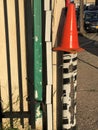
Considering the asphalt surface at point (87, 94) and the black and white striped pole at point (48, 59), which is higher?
the black and white striped pole at point (48, 59)

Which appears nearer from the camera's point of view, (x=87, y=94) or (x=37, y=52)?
(x=37, y=52)

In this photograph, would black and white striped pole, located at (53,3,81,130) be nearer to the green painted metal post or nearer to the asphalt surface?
the green painted metal post

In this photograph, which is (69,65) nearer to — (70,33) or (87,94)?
(70,33)

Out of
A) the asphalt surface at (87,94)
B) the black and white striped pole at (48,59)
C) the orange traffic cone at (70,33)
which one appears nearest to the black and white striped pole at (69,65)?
the orange traffic cone at (70,33)

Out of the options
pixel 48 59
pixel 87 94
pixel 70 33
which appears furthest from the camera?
pixel 87 94

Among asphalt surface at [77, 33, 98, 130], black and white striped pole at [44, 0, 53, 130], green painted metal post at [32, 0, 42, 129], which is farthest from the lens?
asphalt surface at [77, 33, 98, 130]

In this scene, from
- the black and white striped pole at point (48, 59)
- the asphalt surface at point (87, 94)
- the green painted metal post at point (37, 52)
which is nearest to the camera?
the black and white striped pole at point (48, 59)

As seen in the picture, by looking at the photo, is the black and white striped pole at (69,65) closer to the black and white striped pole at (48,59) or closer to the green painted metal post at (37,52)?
the black and white striped pole at (48,59)

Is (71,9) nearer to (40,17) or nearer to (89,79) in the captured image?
(40,17)

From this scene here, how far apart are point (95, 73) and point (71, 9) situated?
5644 mm

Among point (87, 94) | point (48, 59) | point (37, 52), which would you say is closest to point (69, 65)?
point (48, 59)

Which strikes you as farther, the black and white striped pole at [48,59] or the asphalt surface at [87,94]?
the asphalt surface at [87,94]

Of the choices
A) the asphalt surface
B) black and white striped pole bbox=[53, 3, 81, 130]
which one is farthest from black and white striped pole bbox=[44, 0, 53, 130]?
the asphalt surface

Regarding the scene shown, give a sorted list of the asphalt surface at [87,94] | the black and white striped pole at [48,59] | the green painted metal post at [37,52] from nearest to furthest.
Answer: the black and white striped pole at [48,59] < the green painted metal post at [37,52] < the asphalt surface at [87,94]
